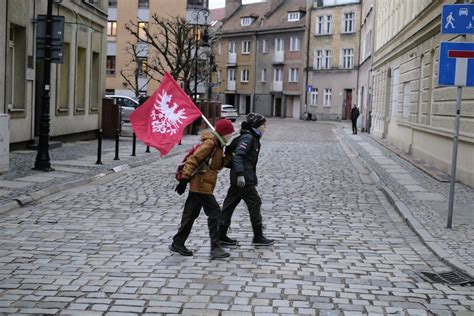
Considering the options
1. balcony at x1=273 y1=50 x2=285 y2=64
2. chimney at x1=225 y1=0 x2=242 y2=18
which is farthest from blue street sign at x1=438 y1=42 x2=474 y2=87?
chimney at x1=225 y1=0 x2=242 y2=18

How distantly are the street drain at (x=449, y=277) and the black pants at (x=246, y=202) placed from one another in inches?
83.2

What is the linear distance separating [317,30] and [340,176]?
160 feet

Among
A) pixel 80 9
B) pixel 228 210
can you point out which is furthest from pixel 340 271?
pixel 80 9

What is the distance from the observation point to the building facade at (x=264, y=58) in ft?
217

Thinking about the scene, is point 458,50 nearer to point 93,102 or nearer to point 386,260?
point 386,260

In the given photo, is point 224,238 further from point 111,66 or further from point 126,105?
point 111,66

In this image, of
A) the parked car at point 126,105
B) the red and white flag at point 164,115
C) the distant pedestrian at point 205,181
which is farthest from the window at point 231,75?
the distant pedestrian at point 205,181

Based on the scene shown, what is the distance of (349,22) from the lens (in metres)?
60.0

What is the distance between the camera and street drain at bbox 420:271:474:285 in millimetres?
6562

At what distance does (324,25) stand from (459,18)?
179 feet

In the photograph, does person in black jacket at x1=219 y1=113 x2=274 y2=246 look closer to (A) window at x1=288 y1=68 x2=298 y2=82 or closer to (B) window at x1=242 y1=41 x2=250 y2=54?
(A) window at x1=288 y1=68 x2=298 y2=82

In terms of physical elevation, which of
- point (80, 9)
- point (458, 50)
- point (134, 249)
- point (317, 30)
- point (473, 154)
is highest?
point (317, 30)

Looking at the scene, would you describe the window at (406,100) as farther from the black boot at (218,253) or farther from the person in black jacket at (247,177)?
the black boot at (218,253)

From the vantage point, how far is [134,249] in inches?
305
